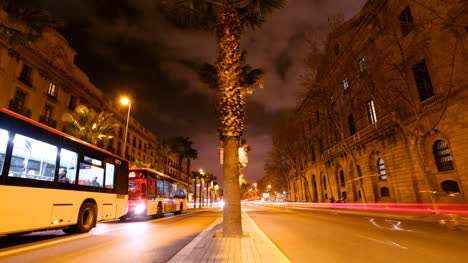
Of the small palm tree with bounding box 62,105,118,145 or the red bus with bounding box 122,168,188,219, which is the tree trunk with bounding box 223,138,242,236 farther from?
the small palm tree with bounding box 62,105,118,145

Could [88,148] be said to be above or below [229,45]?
below

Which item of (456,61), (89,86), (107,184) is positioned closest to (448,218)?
(456,61)

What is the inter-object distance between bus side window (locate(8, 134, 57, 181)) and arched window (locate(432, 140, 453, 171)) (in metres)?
24.0

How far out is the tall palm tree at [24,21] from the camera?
10953 millimetres

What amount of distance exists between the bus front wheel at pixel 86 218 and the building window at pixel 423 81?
23821 millimetres

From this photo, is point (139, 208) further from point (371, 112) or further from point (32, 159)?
point (371, 112)

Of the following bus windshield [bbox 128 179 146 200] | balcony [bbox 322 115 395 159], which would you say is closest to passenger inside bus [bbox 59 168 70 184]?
bus windshield [bbox 128 179 146 200]

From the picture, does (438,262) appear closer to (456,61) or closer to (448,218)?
(448,218)

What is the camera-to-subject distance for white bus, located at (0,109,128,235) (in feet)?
21.7

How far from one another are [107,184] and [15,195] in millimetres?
4713

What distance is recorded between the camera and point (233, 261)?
461 centimetres

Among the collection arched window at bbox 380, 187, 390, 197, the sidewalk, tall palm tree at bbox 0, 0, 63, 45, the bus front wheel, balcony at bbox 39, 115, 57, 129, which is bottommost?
the sidewalk

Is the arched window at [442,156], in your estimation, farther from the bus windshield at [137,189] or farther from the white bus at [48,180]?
the white bus at [48,180]

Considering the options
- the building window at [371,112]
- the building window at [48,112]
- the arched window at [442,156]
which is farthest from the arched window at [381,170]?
the building window at [48,112]
